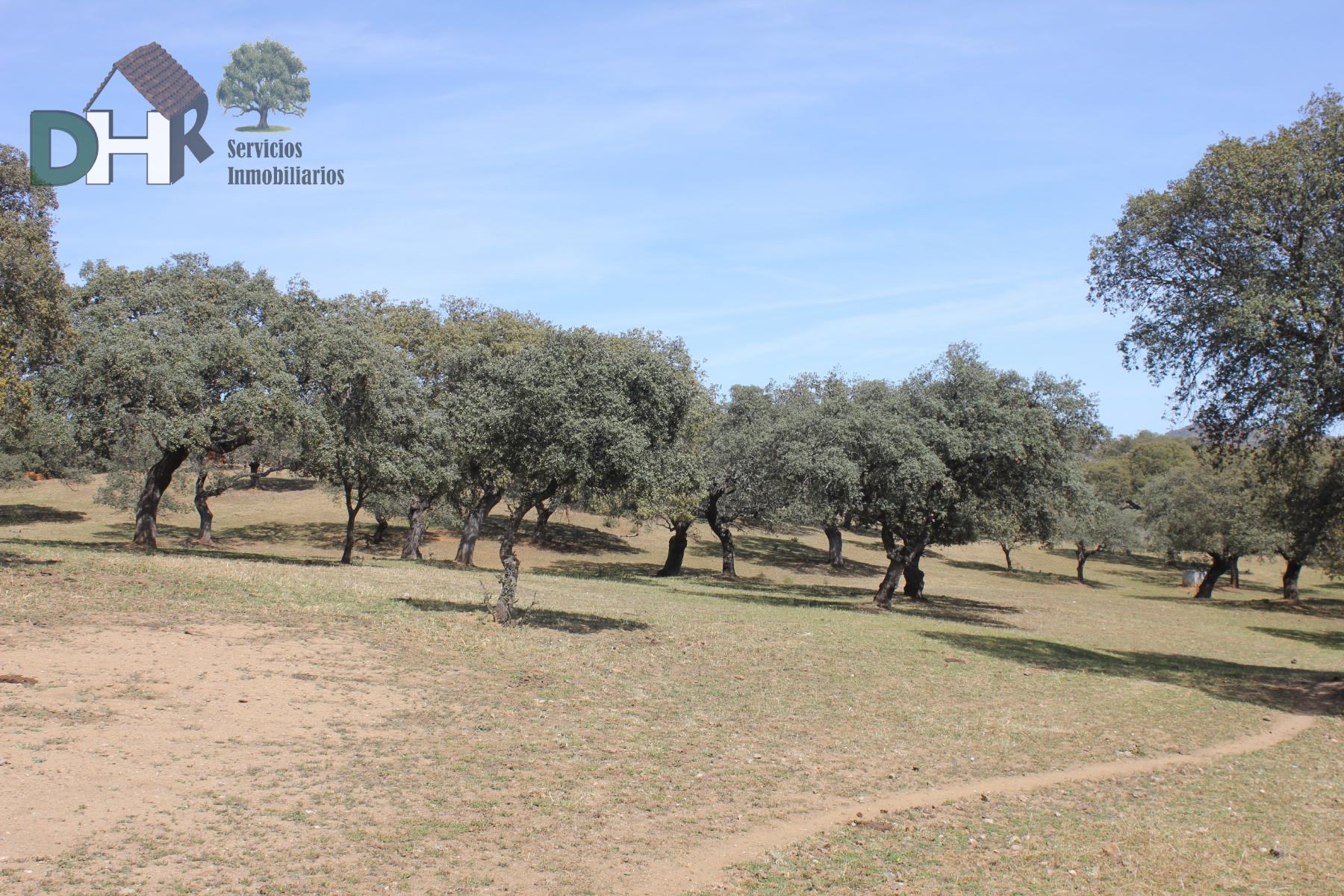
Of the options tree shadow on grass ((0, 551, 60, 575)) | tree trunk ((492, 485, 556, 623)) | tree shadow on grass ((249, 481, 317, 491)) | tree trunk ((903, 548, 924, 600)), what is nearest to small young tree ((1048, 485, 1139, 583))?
tree trunk ((903, 548, 924, 600))

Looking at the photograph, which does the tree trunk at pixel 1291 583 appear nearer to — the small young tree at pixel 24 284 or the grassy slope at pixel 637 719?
the grassy slope at pixel 637 719

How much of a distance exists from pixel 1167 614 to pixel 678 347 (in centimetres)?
2838

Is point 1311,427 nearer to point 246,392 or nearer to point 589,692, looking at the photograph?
point 589,692

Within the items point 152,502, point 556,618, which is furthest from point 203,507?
point 556,618

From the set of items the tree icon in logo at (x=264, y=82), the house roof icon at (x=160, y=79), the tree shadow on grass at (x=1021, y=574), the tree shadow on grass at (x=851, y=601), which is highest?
the tree icon in logo at (x=264, y=82)

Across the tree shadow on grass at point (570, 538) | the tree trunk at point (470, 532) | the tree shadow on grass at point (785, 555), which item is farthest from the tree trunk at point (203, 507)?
the tree shadow on grass at point (785, 555)

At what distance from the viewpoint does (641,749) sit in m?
13.0

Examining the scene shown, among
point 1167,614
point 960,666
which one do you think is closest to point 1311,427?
point 960,666

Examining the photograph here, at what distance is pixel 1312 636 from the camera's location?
40312 mm

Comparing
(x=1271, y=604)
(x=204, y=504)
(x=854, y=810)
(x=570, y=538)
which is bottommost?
(x=1271, y=604)

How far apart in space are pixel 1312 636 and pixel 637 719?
38639 millimetres

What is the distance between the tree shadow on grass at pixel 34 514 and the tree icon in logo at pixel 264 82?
26.9m

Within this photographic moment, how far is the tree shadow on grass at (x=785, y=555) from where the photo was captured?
2438 inches

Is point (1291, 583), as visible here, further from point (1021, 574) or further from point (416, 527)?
point (416, 527)
